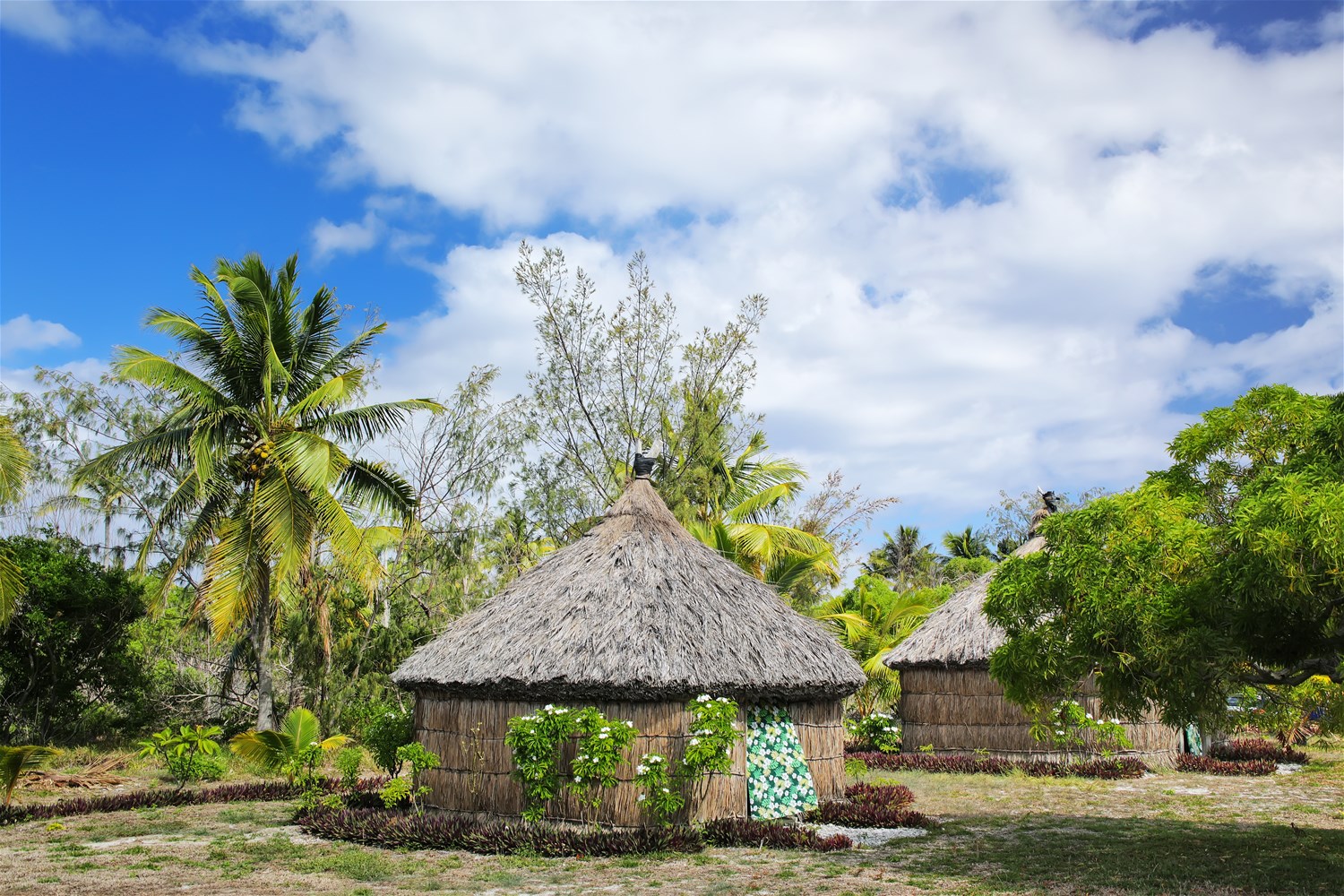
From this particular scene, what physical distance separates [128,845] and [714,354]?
54.1ft

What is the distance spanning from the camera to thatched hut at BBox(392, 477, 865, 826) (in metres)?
12.5

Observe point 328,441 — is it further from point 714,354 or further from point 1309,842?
point 1309,842

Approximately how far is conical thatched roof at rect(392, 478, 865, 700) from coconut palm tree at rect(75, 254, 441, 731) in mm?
4629

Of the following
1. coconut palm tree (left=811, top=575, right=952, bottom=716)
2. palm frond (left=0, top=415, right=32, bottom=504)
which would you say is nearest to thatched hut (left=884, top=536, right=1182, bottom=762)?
coconut palm tree (left=811, top=575, right=952, bottom=716)

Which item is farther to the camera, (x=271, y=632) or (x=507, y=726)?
(x=271, y=632)

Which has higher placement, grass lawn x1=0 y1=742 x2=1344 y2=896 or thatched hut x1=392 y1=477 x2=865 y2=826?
thatched hut x1=392 y1=477 x2=865 y2=826

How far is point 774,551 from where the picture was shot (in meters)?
23.6

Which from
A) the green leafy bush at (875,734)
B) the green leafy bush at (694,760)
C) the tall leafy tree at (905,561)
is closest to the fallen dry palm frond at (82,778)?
the green leafy bush at (694,760)

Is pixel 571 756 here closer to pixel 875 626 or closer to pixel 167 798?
pixel 167 798

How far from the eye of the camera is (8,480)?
14.5 meters

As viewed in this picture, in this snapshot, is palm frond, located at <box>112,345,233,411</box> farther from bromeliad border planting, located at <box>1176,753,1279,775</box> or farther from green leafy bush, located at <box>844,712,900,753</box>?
bromeliad border planting, located at <box>1176,753,1279,775</box>

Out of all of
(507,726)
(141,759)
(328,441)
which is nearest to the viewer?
(507,726)

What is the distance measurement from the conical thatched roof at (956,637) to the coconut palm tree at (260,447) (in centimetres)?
1105

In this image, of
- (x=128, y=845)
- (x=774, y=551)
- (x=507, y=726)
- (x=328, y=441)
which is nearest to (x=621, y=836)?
(x=507, y=726)
